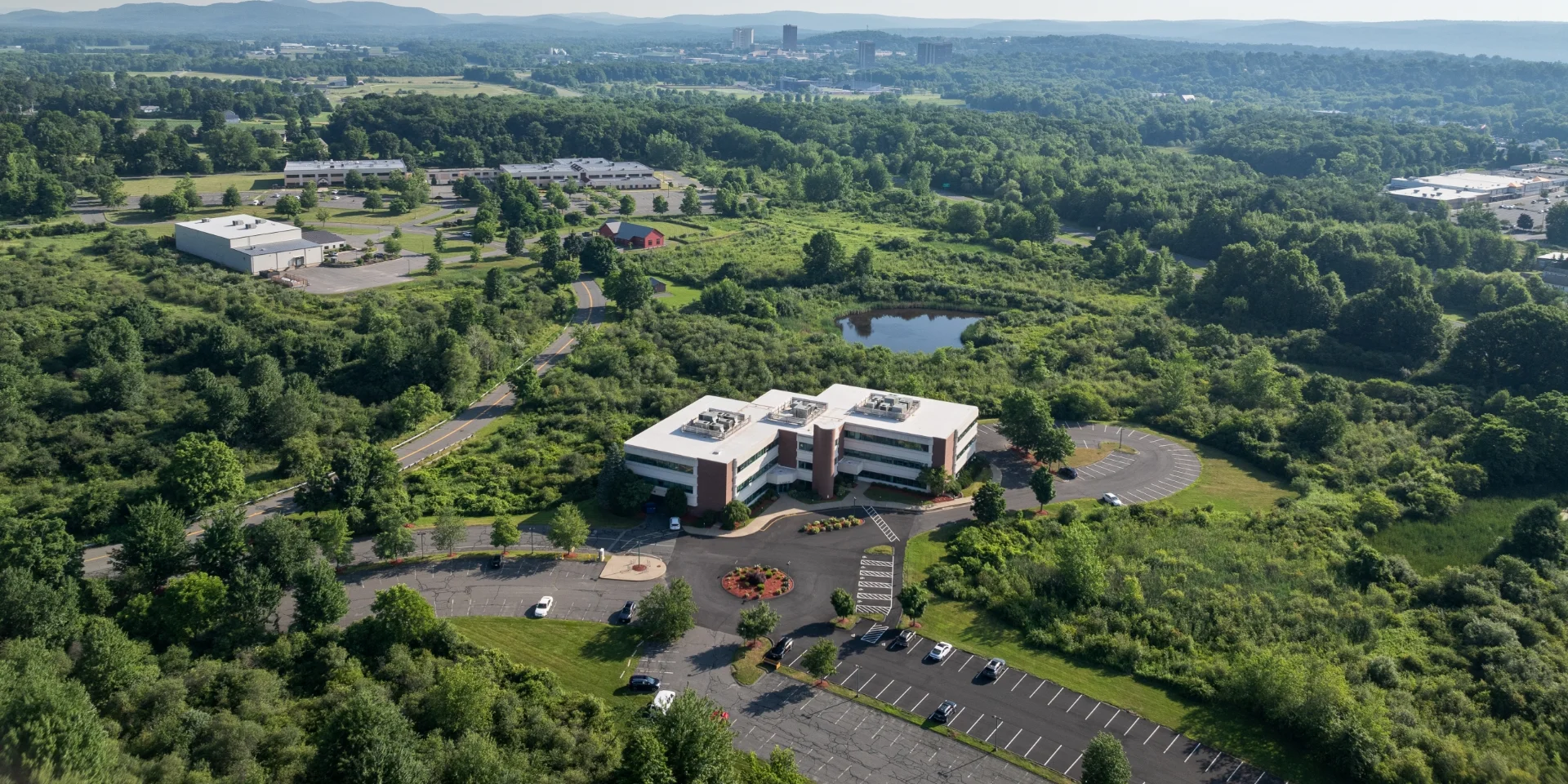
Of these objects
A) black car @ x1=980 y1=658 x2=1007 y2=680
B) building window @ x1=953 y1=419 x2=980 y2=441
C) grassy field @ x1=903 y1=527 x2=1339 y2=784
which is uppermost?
building window @ x1=953 y1=419 x2=980 y2=441

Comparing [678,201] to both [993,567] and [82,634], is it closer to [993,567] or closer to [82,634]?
[993,567]

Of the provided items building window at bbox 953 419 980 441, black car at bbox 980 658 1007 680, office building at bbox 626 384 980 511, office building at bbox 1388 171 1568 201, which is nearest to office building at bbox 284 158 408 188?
office building at bbox 626 384 980 511

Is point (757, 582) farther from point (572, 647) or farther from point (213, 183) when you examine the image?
point (213, 183)

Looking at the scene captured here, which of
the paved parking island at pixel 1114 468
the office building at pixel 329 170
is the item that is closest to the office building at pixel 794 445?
the paved parking island at pixel 1114 468

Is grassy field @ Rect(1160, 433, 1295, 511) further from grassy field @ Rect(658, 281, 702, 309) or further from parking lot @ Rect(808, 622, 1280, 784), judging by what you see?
grassy field @ Rect(658, 281, 702, 309)

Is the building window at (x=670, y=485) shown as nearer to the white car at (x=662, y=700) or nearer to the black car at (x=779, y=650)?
the black car at (x=779, y=650)

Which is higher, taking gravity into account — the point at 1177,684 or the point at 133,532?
the point at 133,532

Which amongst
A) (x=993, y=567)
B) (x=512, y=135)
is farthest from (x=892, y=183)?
(x=993, y=567)
